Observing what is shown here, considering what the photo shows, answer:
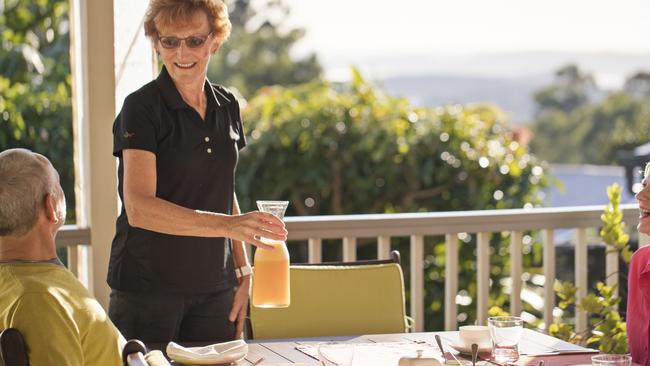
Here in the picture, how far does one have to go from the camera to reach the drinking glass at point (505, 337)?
8.49 feet

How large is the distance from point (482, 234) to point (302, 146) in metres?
1.64

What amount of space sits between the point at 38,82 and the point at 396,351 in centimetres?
463

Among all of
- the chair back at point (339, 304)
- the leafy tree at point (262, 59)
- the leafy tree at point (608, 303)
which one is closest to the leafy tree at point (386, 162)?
the leafy tree at point (608, 303)

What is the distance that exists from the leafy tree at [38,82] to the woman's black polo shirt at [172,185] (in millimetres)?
2972

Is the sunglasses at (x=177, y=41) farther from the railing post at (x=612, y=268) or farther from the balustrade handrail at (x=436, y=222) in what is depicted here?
the railing post at (x=612, y=268)

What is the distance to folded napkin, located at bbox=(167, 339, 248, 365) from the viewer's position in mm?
2557

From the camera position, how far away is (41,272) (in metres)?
2.22

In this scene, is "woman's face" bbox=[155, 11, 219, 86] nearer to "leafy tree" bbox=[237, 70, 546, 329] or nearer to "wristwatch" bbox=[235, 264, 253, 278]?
"wristwatch" bbox=[235, 264, 253, 278]

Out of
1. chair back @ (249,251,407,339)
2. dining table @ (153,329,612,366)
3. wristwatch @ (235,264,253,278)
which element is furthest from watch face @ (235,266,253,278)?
dining table @ (153,329,612,366)

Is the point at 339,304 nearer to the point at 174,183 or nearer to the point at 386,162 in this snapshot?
the point at 174,183

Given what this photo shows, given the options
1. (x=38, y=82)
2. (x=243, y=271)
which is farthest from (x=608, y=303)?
(x=38, y=82)

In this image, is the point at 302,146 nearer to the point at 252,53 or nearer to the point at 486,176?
the point at 486,176

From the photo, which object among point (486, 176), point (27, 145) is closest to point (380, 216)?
point (486, 176)

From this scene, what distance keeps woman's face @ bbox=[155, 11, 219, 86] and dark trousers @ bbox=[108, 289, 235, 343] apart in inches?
23.3
